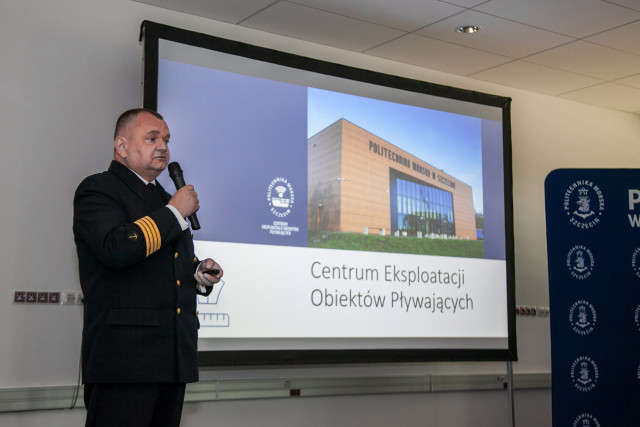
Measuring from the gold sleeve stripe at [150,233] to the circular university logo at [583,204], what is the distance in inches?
74.0

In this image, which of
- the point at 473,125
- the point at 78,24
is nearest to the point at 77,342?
the point at 78,24

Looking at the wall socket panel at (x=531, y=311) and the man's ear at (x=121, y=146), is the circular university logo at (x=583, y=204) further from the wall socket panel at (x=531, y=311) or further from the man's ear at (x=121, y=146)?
the wall socket panel at (x=531, y=311)

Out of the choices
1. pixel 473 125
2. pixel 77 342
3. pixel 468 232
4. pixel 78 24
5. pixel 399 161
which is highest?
pixel 78 24

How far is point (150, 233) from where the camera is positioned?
196 cm

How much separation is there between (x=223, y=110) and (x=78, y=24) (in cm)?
85

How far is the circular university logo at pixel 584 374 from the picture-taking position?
2.90 metres

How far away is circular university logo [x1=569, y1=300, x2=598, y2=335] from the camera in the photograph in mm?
2941

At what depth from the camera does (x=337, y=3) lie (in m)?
3.73

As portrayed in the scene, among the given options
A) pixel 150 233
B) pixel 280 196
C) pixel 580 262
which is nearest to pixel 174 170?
pixel 150 233

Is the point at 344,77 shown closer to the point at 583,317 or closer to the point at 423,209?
the point at 423,209

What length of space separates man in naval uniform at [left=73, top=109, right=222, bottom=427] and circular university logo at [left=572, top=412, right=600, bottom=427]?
5.60ft

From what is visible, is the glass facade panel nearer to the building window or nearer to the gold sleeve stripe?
the building window

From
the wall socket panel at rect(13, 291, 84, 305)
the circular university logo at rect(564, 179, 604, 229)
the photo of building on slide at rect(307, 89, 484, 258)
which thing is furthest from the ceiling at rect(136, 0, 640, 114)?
the wall socket panel at rect(13, 291, 84, 305)

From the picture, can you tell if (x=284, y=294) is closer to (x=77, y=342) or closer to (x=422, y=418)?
(x=77, y=342)
